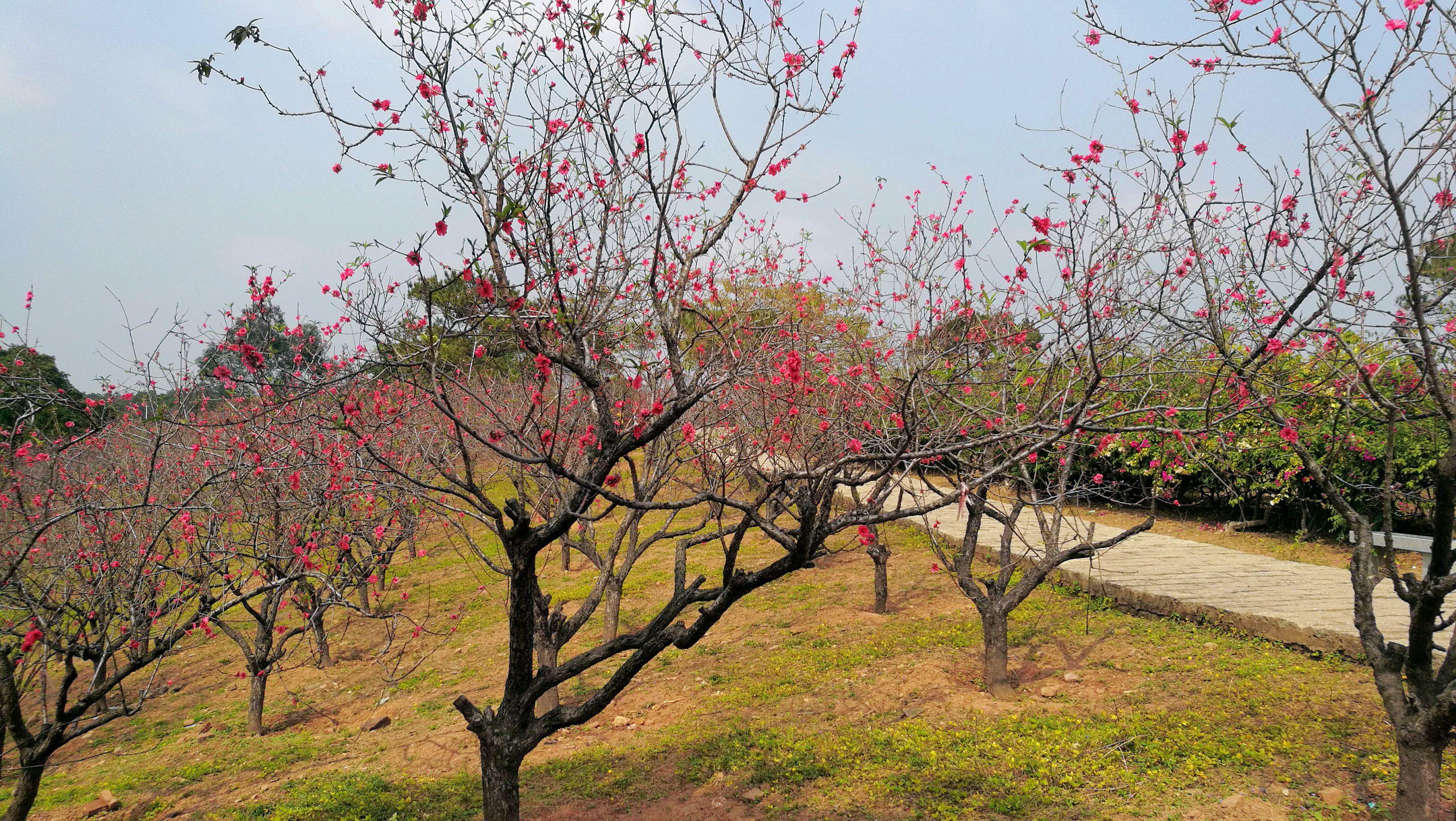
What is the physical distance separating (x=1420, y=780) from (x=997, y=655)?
269cm

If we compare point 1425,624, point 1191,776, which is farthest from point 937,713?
point 1425,624

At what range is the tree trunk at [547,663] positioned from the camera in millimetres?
5801

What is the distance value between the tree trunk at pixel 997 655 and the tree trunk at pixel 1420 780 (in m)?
2.53

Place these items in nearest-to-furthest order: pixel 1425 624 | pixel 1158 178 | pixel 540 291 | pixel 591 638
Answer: pixel 1425 624 < pixel 540 291 < pixel 1158 178 < pixel 591 638

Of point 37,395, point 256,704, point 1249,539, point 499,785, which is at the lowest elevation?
point 256,704

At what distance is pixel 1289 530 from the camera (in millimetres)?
9984

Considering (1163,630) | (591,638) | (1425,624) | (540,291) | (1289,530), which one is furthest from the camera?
(1289,530)

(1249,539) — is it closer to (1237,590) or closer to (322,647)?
(1237,590)

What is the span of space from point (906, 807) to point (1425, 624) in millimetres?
2622

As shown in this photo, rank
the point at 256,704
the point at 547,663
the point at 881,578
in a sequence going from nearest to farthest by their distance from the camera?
the point at 547,663 → the point at 256,704 → the point at 881,578

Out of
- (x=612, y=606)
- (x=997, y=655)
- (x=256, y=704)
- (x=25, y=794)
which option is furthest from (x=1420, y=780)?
(x=256, y=704)

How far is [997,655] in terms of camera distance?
5785 millimetres

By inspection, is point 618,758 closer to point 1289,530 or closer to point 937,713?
point 937,713

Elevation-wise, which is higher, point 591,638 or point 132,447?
point 132,447
